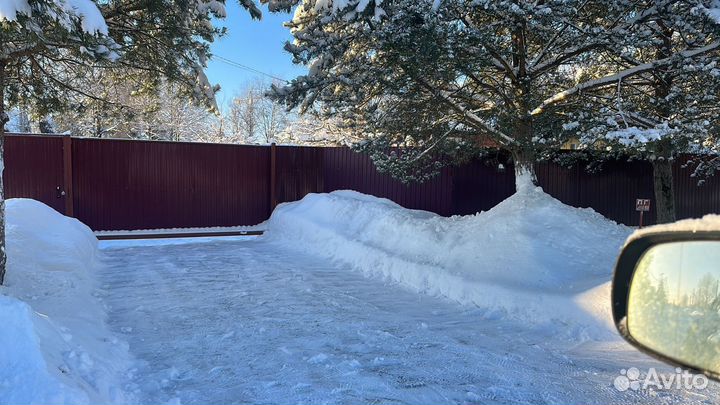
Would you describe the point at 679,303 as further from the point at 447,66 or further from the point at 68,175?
the point at 68,175

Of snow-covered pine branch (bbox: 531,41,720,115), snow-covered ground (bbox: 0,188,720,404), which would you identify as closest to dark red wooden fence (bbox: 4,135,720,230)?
snow-covered ground (bbox: 0,188,720,404)

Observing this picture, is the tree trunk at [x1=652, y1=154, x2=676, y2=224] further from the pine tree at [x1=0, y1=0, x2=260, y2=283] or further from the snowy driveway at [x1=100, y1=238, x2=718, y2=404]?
the pine tree at [x1=0, y1=0, x2=260, y2=283]

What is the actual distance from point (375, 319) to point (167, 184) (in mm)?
8691

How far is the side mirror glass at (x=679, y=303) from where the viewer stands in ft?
5.93

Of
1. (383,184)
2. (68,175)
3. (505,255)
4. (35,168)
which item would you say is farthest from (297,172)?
(505,255)

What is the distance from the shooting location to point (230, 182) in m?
13.0

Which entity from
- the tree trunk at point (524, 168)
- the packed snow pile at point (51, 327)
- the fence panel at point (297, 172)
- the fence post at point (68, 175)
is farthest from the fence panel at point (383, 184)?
the packed snow pile at point (51, 327)

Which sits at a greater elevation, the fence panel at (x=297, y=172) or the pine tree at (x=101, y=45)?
the pine tree at (x=101, y=45)

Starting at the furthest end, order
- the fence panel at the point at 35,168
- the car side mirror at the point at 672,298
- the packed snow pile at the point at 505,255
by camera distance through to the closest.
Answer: the fence panel at the point at 35,168 → the packed snow pile at the point at 505,255 → the car side mirror at the point at 672,298

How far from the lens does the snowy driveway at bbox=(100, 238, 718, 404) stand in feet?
11.6

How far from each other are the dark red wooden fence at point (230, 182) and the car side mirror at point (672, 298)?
35.9 feet

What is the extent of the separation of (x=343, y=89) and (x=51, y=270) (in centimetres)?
531

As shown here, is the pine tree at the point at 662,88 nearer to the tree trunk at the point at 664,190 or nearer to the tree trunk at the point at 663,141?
the tree trunk at the point at 663,141

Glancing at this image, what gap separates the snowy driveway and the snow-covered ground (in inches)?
0.7
